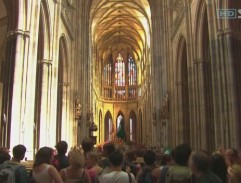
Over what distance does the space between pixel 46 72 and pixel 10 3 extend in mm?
4343

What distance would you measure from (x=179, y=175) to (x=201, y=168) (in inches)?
21.1

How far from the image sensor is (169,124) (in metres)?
25.2

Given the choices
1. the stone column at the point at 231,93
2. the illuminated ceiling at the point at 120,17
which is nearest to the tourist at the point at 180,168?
the stone column at the point at 231,93

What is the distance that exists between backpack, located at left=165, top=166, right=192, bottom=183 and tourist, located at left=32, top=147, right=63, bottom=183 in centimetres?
142

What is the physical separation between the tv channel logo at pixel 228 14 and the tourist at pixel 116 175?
11.1 m

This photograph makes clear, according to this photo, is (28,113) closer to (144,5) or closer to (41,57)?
(41,57)

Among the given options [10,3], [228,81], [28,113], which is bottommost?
[28,113]

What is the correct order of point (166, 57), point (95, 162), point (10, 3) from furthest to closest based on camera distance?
point (166, 57) → point (10, 3) → point (95, 162)

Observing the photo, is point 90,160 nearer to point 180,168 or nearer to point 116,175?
point 116,175

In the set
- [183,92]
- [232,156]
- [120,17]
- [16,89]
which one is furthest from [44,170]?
[120,17]

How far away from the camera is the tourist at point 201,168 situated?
3.89m

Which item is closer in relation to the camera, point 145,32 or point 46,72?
point 46,72

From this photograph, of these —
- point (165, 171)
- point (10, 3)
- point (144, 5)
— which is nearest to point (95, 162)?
point (165, 171)

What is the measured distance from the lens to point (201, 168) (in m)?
3.92
